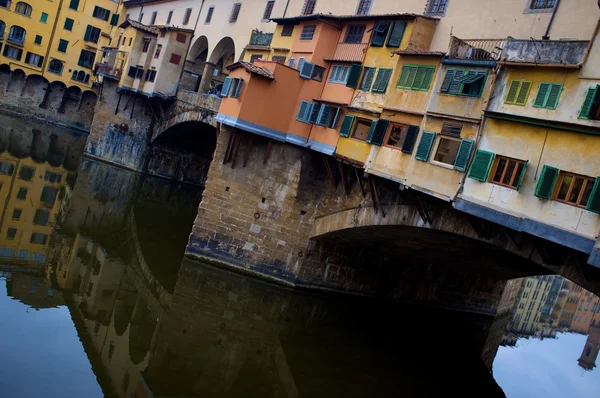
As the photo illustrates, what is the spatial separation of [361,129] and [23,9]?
1916 inches

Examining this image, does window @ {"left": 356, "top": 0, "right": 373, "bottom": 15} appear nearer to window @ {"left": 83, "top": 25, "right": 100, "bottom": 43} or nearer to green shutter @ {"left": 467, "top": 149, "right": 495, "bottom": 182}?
green shutter @ {"left": 467, "top": 149, "right": 495, "bottom": 182}

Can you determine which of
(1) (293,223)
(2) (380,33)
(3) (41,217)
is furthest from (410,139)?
(3) (41,217)

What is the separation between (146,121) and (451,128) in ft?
105

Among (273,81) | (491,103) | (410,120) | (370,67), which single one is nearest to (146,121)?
(273,81)

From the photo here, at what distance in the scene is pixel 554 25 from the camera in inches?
659

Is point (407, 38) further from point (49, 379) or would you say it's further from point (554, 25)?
point (49, 379)

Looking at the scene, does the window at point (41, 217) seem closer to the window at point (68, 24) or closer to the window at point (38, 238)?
the window at point (38, 238)

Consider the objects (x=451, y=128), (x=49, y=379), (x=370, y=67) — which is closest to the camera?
(x=49, y=379)

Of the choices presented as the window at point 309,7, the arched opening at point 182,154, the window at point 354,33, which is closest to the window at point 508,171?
the window at point 354,33

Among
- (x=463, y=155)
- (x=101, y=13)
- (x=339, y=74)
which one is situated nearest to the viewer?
(x=463, y=155)

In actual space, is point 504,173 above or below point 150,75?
below

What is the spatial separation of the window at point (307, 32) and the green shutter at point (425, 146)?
8.34 meters

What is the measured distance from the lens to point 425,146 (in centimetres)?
1823

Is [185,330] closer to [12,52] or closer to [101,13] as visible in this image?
[12,52]
